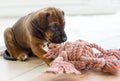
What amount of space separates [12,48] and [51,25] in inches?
7.9

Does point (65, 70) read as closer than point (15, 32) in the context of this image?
Yes

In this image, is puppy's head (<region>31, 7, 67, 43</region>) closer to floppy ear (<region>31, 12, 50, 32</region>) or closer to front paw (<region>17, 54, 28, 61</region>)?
floppy ear (<region>31, 12, 50, 32</region>)

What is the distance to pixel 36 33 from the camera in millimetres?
897

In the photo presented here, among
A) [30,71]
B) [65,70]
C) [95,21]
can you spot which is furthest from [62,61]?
[95,21]

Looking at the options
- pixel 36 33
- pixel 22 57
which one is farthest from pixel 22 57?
pixel 36 33

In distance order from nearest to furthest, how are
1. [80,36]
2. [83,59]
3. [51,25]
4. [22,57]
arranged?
[83,59], [51,25], [22,57], [80,36]

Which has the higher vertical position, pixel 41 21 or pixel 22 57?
pixel 41 21

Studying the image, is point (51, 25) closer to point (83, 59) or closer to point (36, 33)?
point (36, 33)

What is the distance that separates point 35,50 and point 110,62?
28cm

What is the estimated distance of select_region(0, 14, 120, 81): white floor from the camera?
2.73ft

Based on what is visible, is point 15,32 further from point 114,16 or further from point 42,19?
point 114,16

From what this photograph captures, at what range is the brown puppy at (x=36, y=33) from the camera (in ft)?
2.79

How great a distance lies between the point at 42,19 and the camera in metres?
0.87

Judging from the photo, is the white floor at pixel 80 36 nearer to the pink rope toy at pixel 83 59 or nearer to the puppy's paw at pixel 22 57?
the puppy's paw at pixel 22 57
